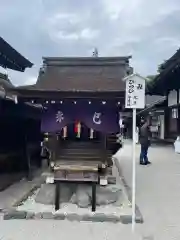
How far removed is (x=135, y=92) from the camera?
6.55 m

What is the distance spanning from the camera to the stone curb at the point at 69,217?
6938mm

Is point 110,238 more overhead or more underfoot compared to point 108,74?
more underfoot

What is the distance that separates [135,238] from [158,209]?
2.14 m

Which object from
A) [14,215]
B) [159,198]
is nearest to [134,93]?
[14,215]

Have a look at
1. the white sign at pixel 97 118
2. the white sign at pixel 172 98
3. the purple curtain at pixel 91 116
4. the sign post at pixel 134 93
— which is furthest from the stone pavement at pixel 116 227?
the white sign at pixel 172 98

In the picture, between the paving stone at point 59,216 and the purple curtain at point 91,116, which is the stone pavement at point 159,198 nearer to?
the paving stone at point 59,216

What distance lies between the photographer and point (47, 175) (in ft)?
27.3

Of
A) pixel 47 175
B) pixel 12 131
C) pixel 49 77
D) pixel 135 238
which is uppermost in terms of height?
pixel 49 77

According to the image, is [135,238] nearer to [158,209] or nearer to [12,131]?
[158,209]

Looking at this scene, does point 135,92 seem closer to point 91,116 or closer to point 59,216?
point 91,116

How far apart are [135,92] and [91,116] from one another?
1674mm

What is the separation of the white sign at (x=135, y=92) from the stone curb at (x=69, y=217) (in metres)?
2.35

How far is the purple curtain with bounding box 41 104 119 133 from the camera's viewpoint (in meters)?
7.90

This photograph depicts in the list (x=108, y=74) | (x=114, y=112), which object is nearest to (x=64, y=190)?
(x=114, y=112)
